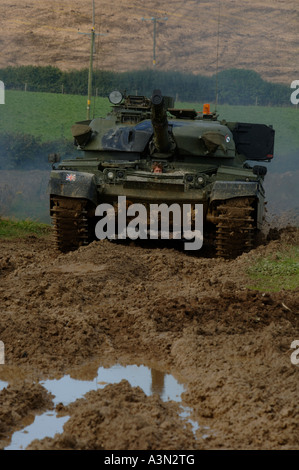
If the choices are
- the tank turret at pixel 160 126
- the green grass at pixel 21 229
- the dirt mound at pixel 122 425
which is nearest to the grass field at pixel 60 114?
the green grass at pixel 21 229

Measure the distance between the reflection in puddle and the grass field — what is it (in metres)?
28.4

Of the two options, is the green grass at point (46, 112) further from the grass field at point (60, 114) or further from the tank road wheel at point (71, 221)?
the tank road wheel at point (71, 221)

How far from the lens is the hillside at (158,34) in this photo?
36438 mm

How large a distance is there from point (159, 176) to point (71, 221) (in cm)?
Answer: 149

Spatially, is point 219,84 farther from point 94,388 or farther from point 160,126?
point 94,388

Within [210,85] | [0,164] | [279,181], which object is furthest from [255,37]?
[0,164]

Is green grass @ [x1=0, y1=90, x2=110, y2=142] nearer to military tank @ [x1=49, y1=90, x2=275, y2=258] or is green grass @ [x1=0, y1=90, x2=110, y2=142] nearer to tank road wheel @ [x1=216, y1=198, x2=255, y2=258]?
military tank @ [x1=49, y1=90, x2=275, y2=258]

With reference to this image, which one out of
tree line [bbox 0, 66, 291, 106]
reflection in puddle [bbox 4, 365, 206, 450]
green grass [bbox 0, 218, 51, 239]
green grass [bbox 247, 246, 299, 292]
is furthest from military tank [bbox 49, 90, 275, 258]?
tree line [bbox 0, 66, 291, 106]

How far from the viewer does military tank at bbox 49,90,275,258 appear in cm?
1241

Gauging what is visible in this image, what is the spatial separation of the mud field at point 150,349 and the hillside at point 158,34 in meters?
26.0

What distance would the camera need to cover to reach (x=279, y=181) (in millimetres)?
29391
